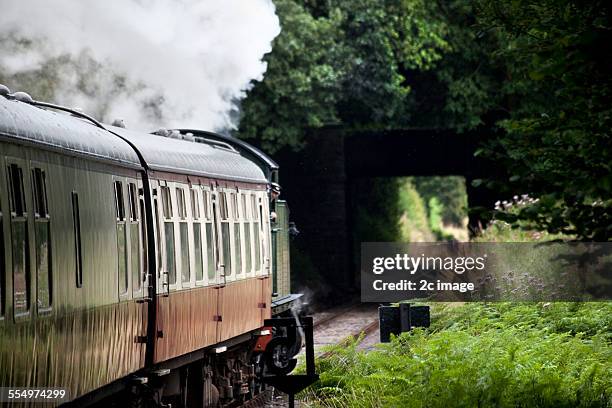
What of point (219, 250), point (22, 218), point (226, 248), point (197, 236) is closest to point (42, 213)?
point (22, 218)

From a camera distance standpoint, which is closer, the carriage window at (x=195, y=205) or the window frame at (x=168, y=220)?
the window frame at (x=168, y=220)

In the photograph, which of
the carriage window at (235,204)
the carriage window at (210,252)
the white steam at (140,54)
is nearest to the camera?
the carriage window at (210,252)

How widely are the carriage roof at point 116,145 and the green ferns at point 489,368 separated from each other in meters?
2.71

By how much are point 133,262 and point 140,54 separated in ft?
38.7

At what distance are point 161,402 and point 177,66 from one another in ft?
35.1

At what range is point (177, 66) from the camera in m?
23.2

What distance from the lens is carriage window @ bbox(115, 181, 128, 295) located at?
36.3 ft

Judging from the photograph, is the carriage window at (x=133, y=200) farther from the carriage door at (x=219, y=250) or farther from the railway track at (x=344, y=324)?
the railway track at (x=344, y=324)

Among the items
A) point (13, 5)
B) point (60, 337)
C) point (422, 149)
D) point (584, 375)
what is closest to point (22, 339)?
point (60, 337)

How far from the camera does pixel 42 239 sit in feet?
28.9

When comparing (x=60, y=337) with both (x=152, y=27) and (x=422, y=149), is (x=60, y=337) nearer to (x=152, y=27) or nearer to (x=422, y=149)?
(x=152, y=27)

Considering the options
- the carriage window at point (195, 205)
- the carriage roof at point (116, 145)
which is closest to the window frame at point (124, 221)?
the carriage roof at point (116, 145)

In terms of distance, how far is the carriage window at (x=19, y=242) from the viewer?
819 cm

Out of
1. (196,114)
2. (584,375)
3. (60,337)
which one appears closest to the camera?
(60,337)
